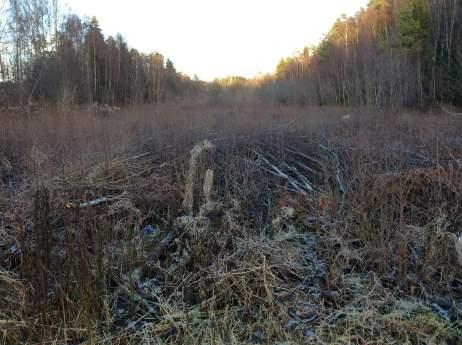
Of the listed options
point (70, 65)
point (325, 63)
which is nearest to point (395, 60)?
point (325, 63)

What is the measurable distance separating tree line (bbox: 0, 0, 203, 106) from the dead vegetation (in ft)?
21.5

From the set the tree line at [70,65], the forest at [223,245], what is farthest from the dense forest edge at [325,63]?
the forest at [223,245]

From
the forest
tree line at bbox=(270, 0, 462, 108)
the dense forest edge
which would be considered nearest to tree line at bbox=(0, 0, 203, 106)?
the dense forest edge

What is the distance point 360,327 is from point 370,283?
17.5 inches

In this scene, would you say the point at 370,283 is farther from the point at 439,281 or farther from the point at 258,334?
the point at 258,334

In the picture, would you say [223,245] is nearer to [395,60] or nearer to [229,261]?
[229,261]

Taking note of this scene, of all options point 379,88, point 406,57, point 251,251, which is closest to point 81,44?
point 379,88

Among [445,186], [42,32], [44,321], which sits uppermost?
[42,32]

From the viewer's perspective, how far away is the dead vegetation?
6.84 feet

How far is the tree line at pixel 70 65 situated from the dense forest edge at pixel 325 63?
44 millimetres

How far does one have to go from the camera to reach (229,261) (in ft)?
8.69

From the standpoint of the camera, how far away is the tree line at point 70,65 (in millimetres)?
12062

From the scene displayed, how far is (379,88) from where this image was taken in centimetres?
1420

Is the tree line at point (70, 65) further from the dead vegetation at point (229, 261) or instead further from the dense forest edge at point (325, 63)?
the dead vegetation at point (229, 261)
